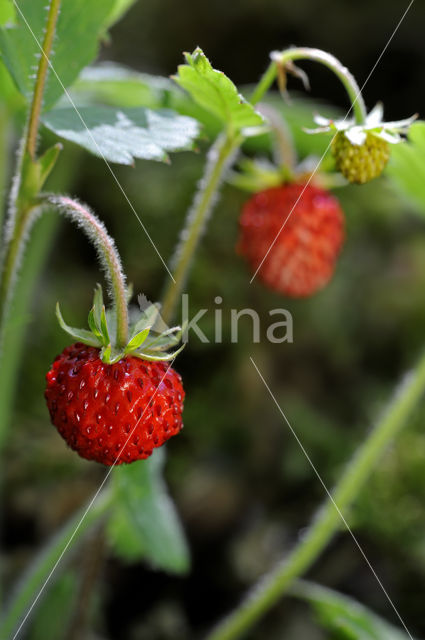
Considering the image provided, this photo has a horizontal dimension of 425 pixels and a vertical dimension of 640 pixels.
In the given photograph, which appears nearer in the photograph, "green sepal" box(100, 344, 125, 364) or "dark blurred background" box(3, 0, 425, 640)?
"green sepal" box(100, 344, 125, 364)

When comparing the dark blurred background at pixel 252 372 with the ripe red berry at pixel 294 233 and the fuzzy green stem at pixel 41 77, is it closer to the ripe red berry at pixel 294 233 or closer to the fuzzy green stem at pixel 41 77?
the ripe red berry at pixel 294 233

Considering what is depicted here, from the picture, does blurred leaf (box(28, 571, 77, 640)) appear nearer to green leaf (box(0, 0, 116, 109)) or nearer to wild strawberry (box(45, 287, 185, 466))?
wild strawberry (box(45, 287, 185, 466))

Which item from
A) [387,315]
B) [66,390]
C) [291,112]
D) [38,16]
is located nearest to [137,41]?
[291,112]

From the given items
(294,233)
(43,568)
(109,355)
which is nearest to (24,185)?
(109,355)

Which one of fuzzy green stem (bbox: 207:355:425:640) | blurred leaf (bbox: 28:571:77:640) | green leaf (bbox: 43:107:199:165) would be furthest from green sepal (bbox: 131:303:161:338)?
blurred leaf (bbox: 28:571:77:640)

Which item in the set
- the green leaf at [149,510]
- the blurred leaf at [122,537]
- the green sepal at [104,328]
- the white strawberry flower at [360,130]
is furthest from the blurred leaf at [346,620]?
the white strawberry flower at [360,130]

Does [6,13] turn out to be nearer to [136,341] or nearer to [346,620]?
[136,341]
